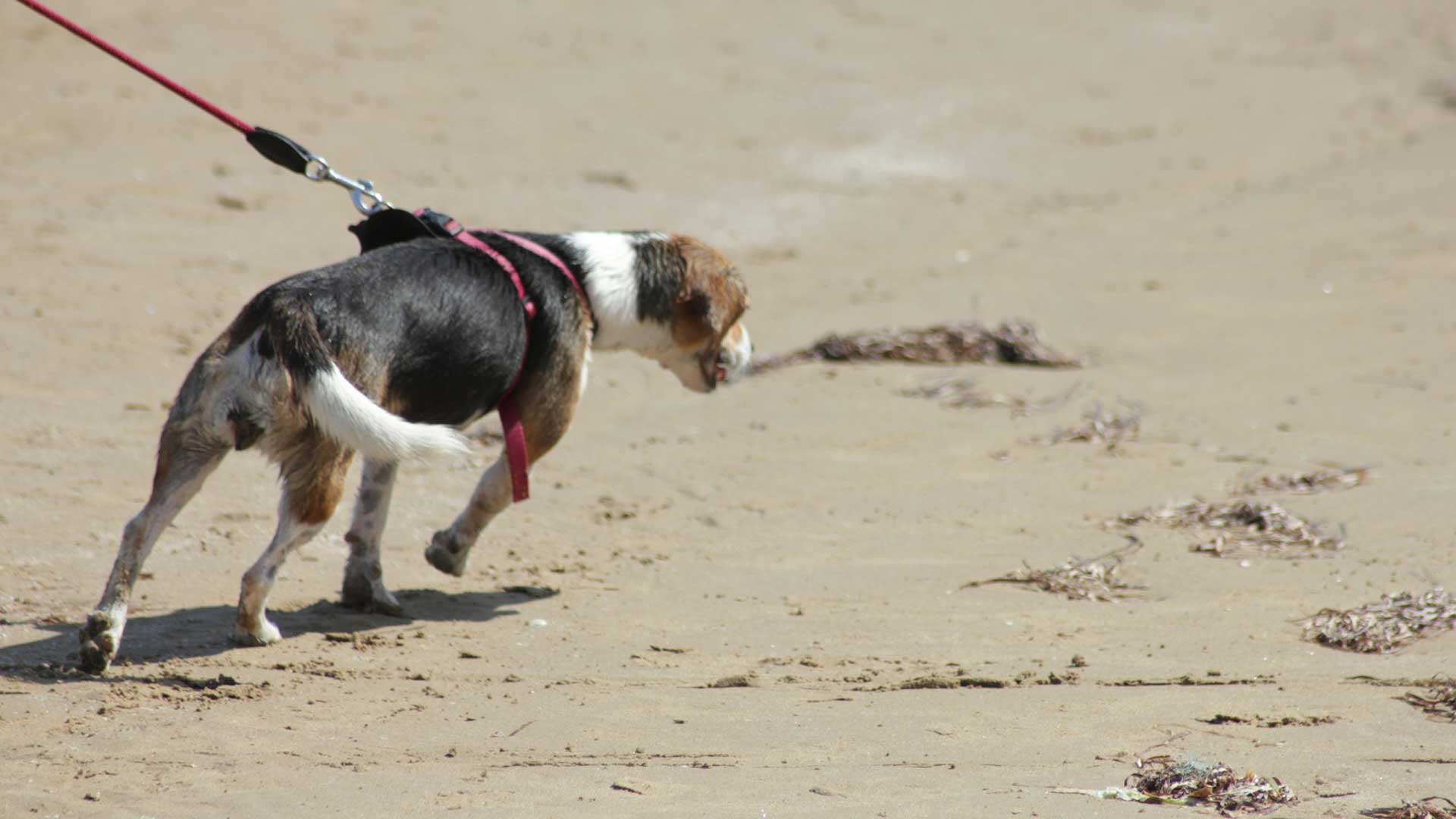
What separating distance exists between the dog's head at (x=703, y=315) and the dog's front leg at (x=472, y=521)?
A: 3.30 ft

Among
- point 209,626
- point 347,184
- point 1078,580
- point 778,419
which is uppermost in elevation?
point 347,184

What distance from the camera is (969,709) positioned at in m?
4.73

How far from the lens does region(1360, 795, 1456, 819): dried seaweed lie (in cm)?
381

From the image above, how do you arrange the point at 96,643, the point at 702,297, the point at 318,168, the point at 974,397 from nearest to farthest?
1. the point at 96,643
2. the point at 318,168
3. the point at 702,297
4. the point at 974,397

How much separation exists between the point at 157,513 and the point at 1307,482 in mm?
5030

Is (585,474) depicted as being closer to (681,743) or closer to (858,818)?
(681,743)

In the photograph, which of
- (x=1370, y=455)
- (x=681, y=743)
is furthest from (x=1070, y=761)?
(x=1370, y=455)

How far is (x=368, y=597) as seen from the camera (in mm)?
5629

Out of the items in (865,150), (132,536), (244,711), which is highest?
(865,150)

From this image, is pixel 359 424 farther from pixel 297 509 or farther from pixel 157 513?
pixel 157 513

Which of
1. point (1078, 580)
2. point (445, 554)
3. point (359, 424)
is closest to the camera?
point (359, 424)

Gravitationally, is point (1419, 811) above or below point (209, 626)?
above

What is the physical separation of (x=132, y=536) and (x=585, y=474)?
114 inches

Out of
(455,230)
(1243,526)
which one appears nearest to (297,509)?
(455,230)
